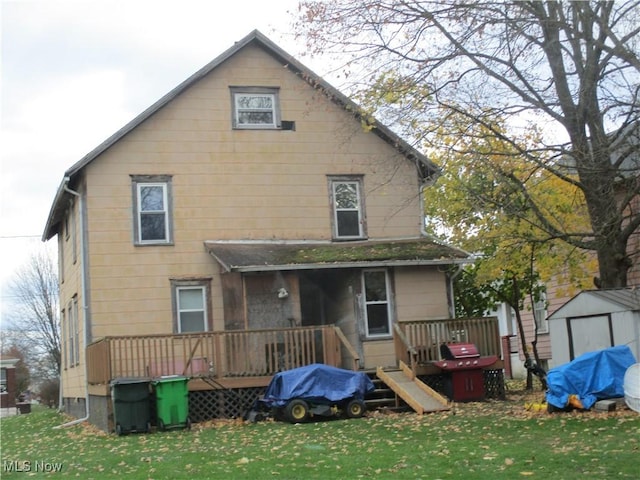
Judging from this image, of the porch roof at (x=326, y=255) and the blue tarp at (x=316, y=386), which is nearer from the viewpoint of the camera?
the blue tarp at (x=316, y=386)

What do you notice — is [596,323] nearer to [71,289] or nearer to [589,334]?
[589,334]

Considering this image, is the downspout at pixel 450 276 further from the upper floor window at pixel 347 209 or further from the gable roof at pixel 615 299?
the gable roof at pixel 615 299

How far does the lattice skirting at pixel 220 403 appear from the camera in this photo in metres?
17.8

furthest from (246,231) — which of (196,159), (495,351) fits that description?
(495,351)

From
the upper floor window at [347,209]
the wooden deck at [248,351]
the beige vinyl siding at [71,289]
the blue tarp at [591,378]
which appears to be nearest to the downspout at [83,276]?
the beige vinyl siding at [71,289]

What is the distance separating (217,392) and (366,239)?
573 centimetres

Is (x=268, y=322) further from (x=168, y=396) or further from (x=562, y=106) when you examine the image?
(x=562, y=106)

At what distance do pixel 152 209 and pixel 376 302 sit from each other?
569 centimetres

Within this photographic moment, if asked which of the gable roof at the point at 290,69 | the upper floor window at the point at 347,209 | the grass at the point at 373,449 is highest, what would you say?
the gable roof at the point at 290,69

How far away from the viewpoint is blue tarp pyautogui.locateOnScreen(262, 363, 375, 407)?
53.7 ft

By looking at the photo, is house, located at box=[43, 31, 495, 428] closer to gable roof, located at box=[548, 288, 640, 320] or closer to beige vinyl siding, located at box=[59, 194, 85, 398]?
beige vinyl siding, located at box=[59, 194, 85, 398]

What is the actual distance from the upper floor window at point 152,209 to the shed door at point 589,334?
9.25 meters

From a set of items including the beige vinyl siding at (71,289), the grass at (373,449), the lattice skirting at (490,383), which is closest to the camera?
the grass at (373,449)

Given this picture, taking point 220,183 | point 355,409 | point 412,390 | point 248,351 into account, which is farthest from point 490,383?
point 220,183
